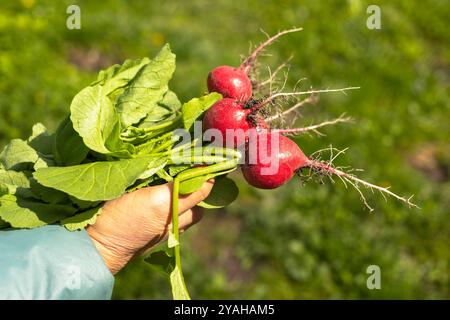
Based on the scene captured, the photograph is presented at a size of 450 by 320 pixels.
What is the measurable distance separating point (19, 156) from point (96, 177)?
391 mm

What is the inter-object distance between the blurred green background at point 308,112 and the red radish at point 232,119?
139 centimetres

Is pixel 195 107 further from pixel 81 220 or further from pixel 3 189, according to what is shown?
pixel 3 189

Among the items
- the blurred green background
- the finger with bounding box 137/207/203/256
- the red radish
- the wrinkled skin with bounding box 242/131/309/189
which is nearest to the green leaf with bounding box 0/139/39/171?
the finger with bounding box 137/207/203/256

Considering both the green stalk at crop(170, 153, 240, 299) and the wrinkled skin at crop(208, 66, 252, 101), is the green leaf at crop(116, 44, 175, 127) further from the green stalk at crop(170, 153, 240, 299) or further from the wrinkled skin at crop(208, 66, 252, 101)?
the green stalk at crop(170, 153, 240, 299)

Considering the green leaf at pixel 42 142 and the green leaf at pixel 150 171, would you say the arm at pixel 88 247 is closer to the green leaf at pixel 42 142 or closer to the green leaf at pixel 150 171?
the green leaf at pixel 150 171

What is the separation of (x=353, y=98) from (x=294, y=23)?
1093mm

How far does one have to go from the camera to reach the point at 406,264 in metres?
3.50

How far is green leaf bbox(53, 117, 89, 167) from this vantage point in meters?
2.12

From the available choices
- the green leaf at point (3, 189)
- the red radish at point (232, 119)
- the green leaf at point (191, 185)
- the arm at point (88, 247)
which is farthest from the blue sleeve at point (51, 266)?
the red radish at point (232, 119)

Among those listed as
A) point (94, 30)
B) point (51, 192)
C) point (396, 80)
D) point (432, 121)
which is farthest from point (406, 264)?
point (94, 30)

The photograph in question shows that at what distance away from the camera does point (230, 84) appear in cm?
222

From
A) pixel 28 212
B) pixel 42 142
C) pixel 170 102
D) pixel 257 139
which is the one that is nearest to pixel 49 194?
pixel 28 212

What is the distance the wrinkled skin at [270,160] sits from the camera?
2104mm

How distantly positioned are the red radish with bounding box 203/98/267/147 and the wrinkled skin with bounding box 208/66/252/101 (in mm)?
78
